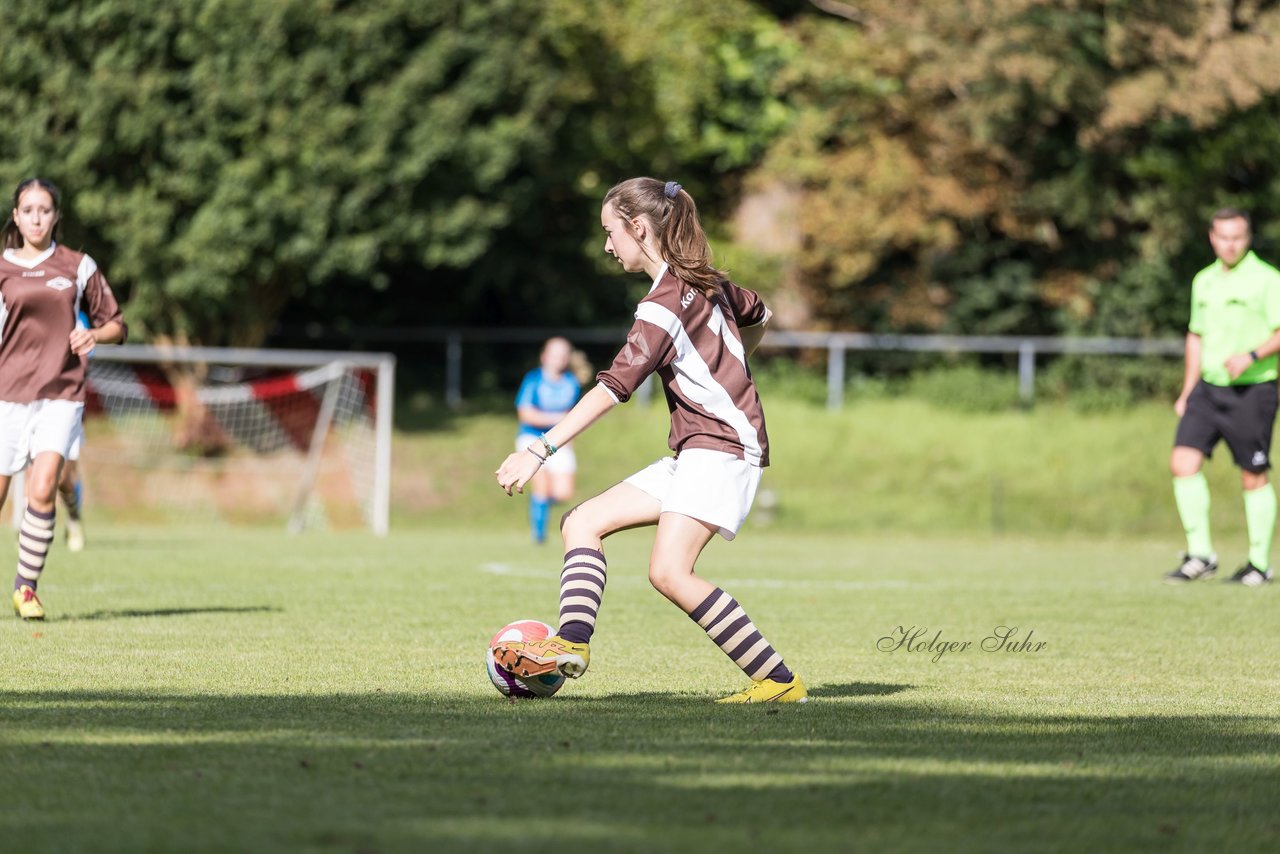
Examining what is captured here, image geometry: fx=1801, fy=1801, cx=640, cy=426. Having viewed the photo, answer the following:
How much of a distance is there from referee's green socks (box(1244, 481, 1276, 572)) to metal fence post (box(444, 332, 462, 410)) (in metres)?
18.4

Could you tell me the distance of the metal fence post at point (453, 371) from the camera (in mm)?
29516

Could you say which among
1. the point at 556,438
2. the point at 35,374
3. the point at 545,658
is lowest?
the point at 545,658

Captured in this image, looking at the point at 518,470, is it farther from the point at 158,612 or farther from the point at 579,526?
the point at 158,612

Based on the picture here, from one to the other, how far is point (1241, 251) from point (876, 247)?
1743 cm

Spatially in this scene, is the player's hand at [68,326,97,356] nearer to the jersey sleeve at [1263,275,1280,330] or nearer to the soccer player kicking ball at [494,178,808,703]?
the soccer player kicking ball at [494,178,808,703]

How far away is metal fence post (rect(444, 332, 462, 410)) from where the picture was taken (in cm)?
2952

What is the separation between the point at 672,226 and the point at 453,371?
77.4 ft

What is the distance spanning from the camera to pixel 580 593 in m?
6.30

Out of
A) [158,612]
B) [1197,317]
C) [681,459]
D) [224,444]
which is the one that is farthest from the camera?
[224,444]

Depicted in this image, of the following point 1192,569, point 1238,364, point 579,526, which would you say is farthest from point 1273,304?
point 579,526

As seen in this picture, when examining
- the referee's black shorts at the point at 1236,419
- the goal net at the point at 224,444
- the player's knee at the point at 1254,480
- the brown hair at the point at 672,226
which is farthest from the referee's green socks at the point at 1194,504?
the goal net at the point at 224,444

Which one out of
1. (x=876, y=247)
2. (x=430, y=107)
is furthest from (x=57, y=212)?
(x=876, y=247)

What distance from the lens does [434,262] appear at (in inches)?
1048
